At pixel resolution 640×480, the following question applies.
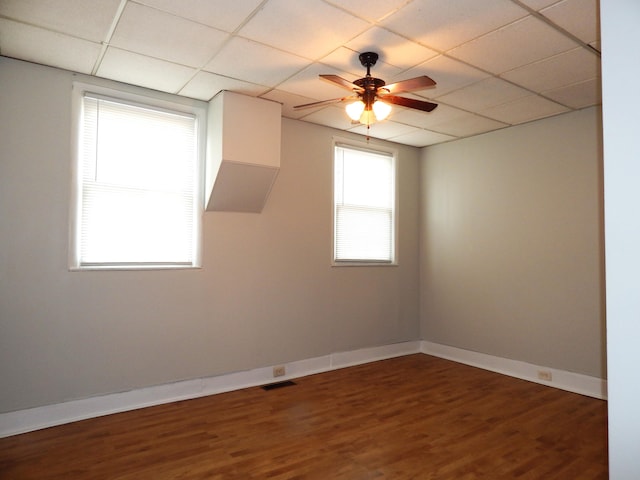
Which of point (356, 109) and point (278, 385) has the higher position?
point (356, 109)

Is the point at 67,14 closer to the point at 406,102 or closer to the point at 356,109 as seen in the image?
the point at 356,109

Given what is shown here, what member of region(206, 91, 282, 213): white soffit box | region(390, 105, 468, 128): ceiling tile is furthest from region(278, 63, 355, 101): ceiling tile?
region(390, 105, 468, 128): ceiling tile

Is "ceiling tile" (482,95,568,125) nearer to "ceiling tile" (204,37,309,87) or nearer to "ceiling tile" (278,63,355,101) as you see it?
"ceiling tile" (278,63,355,101)

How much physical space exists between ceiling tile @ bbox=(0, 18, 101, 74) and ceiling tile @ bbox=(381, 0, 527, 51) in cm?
221

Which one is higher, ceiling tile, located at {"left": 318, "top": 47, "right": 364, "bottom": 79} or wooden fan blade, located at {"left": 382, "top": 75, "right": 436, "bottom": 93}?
ceiling tile, located at {"left": 318, "top": 47, "right": 364, "bottom": 79}

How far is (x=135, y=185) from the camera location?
3697 mm

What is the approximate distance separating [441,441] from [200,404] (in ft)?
6.99

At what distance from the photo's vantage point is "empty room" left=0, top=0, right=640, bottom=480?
2.58 m

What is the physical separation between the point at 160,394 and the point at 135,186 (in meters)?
1.94

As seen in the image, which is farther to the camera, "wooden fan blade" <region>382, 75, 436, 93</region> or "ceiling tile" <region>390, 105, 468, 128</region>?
"ceiling tile" <region>390, 105, 468, 128</region>

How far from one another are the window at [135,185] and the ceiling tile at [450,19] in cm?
229

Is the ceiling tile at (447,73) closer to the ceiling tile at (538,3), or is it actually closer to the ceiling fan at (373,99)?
the ceiling fan at (373,99)

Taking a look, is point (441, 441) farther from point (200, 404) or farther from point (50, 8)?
point (50, 8)

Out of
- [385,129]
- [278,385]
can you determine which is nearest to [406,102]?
[385,129]
